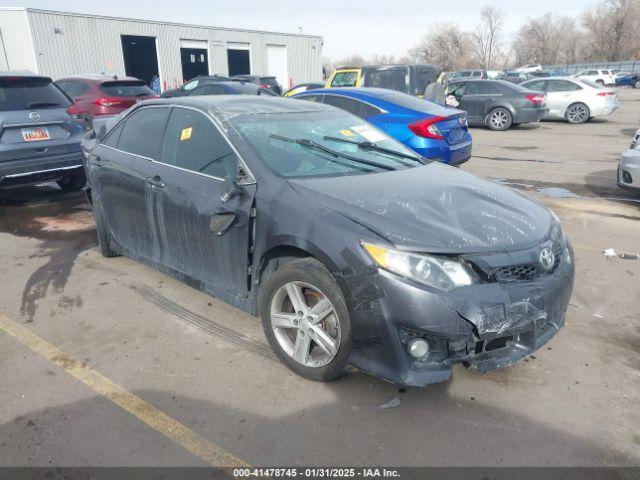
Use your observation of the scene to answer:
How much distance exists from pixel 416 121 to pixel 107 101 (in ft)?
24.9

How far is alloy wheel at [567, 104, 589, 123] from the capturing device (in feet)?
53.4

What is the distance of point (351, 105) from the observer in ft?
25.3

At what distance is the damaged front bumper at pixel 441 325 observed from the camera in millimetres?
2463

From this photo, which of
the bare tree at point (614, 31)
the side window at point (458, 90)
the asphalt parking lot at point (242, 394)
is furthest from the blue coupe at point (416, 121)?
the bare tree at point (614, 31)

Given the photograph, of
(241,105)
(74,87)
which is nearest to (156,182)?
(241,105)

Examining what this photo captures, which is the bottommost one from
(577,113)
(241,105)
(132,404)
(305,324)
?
(132,404)

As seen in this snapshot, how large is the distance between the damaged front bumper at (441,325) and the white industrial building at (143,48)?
87.1 ft

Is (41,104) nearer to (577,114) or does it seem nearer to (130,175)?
(130,175)

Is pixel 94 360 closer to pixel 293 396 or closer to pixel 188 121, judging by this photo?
pixel 293 396

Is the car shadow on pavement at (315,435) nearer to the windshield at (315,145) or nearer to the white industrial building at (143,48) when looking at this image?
the windshield at (315,145)

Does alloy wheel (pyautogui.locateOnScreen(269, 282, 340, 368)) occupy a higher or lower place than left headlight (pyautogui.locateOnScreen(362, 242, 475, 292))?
lower

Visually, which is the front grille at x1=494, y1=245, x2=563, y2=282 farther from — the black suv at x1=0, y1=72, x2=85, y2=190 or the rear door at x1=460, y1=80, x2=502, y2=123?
the rear door at x1=460, y1=80, x2=502, y2=123

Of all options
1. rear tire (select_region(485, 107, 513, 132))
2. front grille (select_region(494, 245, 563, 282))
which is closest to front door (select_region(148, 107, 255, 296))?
front grille (select_region(494, 245, 563, 282))

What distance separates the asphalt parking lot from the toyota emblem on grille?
2.43 ft
